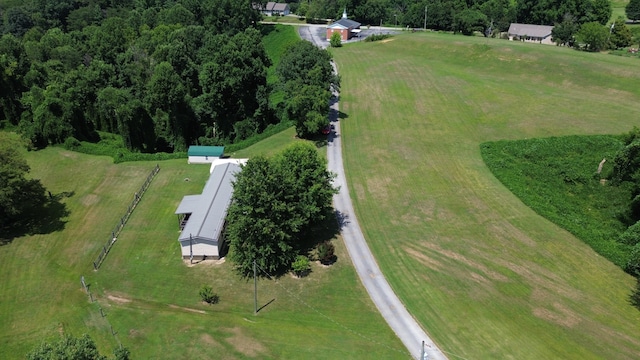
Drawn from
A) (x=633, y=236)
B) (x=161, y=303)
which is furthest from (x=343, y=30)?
(x=161, y=303)

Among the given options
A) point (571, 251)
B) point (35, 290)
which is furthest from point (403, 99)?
point (35, 290)

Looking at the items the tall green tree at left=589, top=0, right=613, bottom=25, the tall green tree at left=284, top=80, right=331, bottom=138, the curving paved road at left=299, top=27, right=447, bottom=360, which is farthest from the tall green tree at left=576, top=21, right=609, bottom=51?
the curving paved road at left=299, top=27, right=447, bottom=360

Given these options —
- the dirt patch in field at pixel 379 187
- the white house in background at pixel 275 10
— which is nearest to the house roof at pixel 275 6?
the white house in background at pixel 275 10

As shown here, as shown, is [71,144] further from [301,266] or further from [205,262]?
[301,266]

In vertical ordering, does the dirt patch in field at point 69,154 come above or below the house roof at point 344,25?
below

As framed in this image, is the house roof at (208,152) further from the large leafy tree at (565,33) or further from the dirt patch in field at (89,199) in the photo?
the large leafy tree at (565,33)
